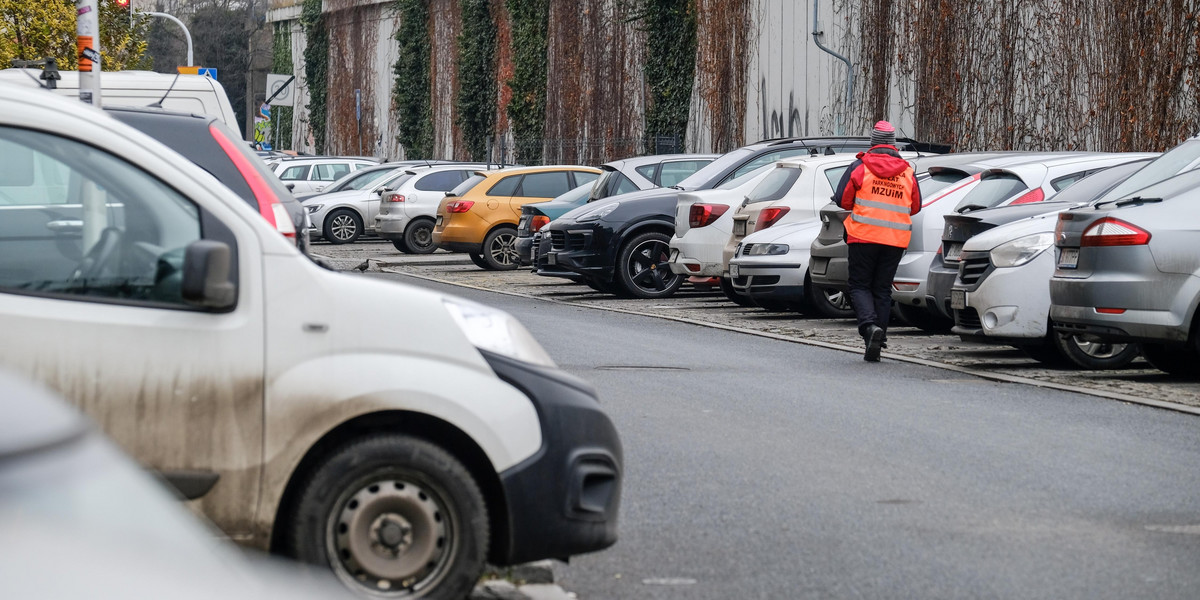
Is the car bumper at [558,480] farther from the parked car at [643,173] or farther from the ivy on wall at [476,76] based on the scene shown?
the ivy on wall at [476,76]

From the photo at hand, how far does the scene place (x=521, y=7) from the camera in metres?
43.2

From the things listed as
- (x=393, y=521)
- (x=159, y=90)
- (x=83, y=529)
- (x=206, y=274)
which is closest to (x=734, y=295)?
(x=159, y=90)

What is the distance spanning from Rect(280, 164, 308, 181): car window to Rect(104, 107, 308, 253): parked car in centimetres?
3046

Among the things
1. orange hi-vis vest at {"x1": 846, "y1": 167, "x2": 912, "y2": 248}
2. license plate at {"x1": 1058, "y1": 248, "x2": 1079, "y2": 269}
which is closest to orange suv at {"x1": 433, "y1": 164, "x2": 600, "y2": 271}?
orange hi-vis vest at {"x1": 846, "y1": 167, "x2": 912, "y2": 248}

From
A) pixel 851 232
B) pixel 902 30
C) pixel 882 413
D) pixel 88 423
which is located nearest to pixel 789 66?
pixel 902 30

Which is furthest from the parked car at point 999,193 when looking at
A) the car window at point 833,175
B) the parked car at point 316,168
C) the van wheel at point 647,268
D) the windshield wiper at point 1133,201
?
the parked car at point 316,168

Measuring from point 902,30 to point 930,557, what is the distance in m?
22.8

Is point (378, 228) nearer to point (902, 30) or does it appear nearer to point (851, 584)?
point (902, 30)

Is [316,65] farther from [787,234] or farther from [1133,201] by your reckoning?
[1133,201]

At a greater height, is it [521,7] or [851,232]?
[521,7]

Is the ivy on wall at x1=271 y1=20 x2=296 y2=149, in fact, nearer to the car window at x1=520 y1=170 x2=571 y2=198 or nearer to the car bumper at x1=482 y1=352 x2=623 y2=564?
the car window at x1=520 y1=170 x2=571 y2=198

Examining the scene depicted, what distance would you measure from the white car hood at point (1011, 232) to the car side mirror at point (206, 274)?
837cm

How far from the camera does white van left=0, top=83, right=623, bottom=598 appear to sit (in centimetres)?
457

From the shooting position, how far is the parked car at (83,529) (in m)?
1.64
